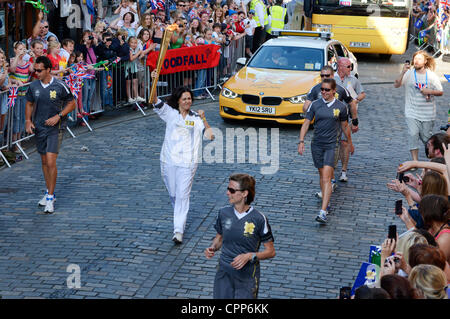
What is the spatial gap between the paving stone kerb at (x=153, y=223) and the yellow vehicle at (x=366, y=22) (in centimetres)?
1169

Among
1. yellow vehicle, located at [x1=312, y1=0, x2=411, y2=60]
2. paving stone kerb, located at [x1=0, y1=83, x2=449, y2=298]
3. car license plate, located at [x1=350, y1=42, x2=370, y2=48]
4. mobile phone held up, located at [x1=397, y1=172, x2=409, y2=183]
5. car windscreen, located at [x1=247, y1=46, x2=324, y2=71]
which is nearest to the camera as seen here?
mobile phone held up, located at [x1=397, y1=172, x2=409, y2=183]

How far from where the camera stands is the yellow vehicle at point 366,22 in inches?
1025

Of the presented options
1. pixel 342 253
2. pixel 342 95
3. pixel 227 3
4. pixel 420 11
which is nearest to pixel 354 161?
pixel 342 95

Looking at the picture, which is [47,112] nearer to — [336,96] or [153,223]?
[153,223]

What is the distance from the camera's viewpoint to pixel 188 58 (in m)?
18.7

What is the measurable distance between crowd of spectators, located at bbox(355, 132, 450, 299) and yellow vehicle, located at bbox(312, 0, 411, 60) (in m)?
17.8

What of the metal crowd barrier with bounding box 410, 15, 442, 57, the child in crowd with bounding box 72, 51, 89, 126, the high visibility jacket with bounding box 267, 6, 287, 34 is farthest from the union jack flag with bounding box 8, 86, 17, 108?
the metal crowd barrier with bounding box 410, 15, 442, 57

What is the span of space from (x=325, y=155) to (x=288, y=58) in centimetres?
693

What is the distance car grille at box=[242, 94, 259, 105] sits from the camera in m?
15.9

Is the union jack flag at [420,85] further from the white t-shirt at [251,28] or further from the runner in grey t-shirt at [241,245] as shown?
the white t-shirt at [251,28]

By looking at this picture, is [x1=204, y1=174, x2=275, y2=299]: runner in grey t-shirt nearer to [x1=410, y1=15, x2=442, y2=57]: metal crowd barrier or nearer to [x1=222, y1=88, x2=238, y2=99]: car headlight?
[x1=222, y1=88, x2=238, y2=99]: car headlight

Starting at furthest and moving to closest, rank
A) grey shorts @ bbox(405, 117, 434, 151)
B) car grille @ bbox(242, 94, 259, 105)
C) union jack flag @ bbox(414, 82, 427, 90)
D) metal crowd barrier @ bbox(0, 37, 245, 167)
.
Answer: car grille @ bbox(242, 94, 259, 105) → metal crowd barrier @ bbox(0, 37, 245, 167) → grey shorts @ bbox(405, 117, 434, 151) → union jack flag @ bbox(414, 82, 427, 90)

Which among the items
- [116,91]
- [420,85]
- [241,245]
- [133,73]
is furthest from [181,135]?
[133,73]

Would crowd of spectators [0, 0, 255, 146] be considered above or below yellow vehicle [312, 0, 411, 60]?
above
